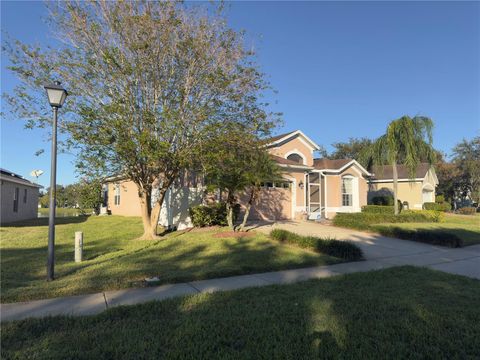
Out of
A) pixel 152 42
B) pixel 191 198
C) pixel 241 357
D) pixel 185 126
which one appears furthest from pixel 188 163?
pixel 241 357

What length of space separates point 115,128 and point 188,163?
2.49m

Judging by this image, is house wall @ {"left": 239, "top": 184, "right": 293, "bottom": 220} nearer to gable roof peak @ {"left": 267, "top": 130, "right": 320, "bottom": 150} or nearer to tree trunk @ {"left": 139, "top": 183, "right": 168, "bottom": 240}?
Result: gable roof peak @ {"left": 267, "top": 130, "right": 320, "bottom": 150}

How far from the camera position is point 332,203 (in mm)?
23281

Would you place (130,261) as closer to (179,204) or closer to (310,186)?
(179,204)

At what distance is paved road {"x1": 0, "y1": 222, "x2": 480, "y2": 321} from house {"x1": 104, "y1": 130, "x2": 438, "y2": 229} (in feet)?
21.0

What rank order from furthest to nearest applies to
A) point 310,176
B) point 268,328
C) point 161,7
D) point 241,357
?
point 310,176
point 161,7
point 268,328
point 241,357

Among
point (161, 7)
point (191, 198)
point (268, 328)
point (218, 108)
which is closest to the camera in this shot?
point (268, 328)

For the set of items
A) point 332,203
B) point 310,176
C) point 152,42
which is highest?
point 152,42

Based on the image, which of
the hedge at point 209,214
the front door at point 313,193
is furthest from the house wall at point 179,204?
the front door at point 313,193

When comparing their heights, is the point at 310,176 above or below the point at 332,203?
above

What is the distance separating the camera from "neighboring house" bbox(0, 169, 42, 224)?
19312 millimetres

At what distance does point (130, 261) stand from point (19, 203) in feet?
59.2

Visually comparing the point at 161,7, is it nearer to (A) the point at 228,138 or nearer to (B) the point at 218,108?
(B) the point at 218,108

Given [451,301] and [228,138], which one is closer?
[451,301]
